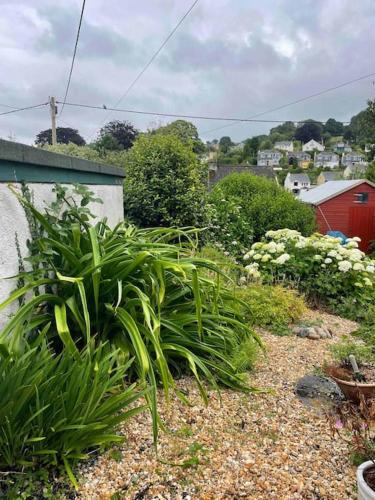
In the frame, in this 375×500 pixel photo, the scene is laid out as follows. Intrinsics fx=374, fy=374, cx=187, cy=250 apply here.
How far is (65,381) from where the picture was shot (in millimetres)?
1596

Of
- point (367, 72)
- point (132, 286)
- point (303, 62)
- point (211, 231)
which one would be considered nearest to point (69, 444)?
point (132, 286)

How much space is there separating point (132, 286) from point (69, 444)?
890 millimetres

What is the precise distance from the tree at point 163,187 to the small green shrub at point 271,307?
2424 mm

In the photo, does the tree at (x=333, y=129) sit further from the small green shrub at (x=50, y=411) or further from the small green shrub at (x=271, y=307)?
the small green shrub at (x=50, y=411)

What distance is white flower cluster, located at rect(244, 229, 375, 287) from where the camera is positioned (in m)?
4.90

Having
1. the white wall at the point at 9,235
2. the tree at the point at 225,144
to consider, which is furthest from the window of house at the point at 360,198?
the tree at the point at 225,144

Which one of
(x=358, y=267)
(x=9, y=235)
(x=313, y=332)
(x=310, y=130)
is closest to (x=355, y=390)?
(x=313, y=332)

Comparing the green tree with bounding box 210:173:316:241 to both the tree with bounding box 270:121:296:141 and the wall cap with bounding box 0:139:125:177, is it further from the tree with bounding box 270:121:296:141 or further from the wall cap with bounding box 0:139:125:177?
the tree with bounding box 270:121:296:141

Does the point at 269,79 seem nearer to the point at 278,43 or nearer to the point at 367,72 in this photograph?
the point at 278,43

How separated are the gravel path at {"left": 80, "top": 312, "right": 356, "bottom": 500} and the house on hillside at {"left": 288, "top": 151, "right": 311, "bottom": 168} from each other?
76320 millimetres

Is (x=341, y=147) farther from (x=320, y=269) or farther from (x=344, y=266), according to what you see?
(x=344, y=266)

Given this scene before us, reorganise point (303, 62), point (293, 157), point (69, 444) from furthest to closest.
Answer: point (293, 157) → point (303, 62) → point (69, 444)

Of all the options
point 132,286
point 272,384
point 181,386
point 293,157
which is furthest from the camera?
point 293,157

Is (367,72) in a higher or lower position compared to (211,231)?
higher
